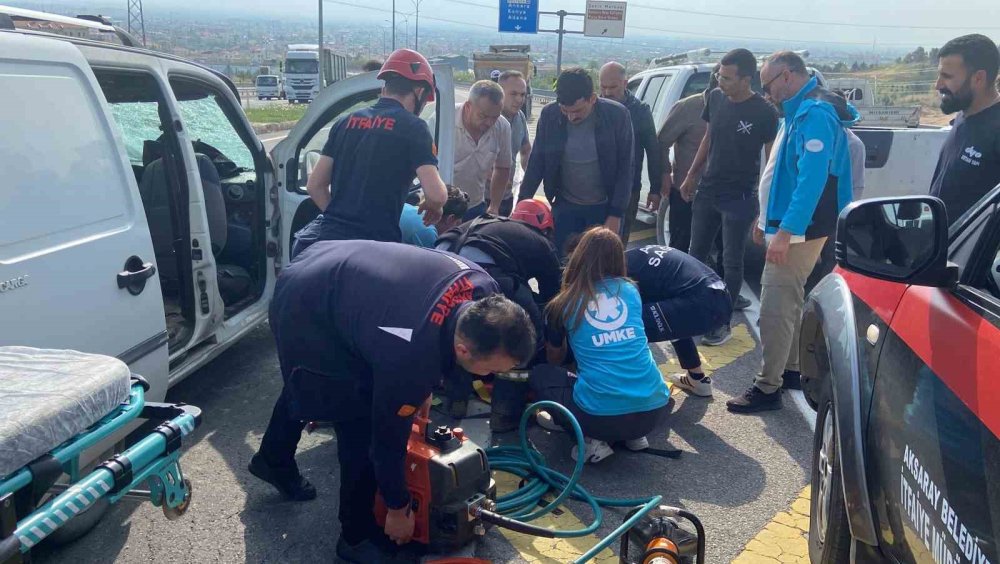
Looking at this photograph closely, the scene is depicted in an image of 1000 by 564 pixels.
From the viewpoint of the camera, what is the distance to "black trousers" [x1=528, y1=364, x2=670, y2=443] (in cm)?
356

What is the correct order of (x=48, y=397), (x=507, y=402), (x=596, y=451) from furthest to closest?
1. (x=507, y=402)
2. (x=596, y=451)
3. (x=48, y=397)

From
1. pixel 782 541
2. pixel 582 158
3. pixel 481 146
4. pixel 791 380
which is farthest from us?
pixel 481 146

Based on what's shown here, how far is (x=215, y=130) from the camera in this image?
5398mm

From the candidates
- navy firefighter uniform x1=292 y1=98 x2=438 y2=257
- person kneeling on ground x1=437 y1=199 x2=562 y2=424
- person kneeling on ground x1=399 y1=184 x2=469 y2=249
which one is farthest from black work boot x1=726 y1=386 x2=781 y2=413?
navy firefighter uniform x1=292 y1=98 x2=438 y2=257

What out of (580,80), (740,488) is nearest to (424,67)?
(580,80)

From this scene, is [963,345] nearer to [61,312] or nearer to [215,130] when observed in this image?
[61,312]

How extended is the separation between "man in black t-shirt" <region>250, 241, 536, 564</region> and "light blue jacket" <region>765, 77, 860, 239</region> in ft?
6.50

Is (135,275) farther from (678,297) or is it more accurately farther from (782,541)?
(782,541)

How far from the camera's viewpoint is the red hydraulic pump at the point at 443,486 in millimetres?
2756

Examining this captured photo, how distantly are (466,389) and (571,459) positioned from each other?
0.66 m

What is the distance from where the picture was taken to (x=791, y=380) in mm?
4566

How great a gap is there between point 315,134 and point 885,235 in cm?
344

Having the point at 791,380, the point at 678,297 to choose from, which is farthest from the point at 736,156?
the point at 791,380

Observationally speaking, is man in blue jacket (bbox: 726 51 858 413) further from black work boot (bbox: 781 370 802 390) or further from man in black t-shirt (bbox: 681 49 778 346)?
man in black t-shirt (bbox: 681 49 778 346)
